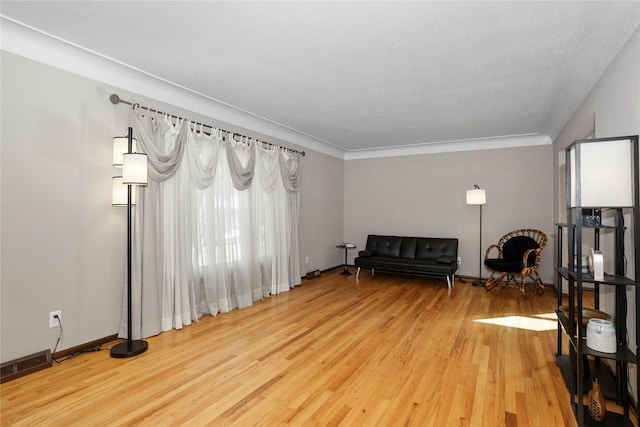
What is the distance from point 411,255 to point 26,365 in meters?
5.72

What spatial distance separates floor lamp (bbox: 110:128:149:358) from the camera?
9.52 ft

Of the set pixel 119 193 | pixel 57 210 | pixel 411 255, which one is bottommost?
pixel 411 255

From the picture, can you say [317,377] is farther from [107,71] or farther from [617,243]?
[107,71]

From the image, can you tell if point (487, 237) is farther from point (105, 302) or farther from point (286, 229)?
point (105, 302)

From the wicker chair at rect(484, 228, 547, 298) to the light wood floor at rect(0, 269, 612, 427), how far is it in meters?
1.11

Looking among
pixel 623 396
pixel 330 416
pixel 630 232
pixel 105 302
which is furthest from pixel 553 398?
pixel 105 302

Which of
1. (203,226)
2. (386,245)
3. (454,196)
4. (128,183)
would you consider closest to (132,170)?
(128,183)

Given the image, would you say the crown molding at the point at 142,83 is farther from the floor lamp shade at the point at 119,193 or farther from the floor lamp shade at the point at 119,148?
the floor lamp shade at the point at 119,193

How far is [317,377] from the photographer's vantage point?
2613 mm

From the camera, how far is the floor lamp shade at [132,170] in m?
2.89

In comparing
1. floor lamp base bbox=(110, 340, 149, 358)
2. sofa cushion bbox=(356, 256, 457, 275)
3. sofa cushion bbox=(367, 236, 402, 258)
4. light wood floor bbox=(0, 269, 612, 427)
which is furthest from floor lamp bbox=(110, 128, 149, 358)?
sofa cushion bbox=(367, 236, 402, 258)

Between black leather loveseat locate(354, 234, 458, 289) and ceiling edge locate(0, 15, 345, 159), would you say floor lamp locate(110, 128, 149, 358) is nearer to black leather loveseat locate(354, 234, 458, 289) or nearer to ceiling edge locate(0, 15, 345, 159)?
ceiling edge locate(0, 15, 345, 159)

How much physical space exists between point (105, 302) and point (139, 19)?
256 cm

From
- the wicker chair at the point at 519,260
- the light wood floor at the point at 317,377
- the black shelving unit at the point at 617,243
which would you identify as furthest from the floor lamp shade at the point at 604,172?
the wicker chair at the point at 519,260
